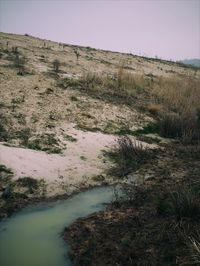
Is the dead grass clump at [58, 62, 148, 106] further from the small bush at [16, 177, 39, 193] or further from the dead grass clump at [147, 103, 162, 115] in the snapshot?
the small bush at [16, 177, 39, 193]

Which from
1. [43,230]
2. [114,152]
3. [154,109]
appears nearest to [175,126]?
[154,109]

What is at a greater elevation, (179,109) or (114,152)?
(179,109)

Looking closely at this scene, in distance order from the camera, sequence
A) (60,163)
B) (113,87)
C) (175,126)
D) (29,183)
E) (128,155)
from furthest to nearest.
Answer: (113,87) → (175,126) → (128,155) → (60,163) → (29,183)

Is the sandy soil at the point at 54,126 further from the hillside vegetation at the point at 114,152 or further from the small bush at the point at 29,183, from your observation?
the small bush at the point at 29,183

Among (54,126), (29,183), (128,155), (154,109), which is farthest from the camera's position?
(154,109)

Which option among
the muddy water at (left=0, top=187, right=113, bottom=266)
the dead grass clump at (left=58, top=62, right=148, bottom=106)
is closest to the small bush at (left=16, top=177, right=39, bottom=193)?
the muddy water at (left=0, top=187, right=113, bottom=266)

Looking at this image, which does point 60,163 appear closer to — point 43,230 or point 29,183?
point 29,183

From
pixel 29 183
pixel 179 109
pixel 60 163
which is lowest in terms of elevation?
pixel 29 183

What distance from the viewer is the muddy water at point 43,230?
3824 mm

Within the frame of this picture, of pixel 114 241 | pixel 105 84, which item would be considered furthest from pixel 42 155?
pixel 105 84

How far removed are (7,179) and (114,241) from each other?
2452mm

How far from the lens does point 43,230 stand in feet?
14.6

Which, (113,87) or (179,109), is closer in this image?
(179,109)

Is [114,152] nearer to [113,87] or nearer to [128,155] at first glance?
[128,155]
